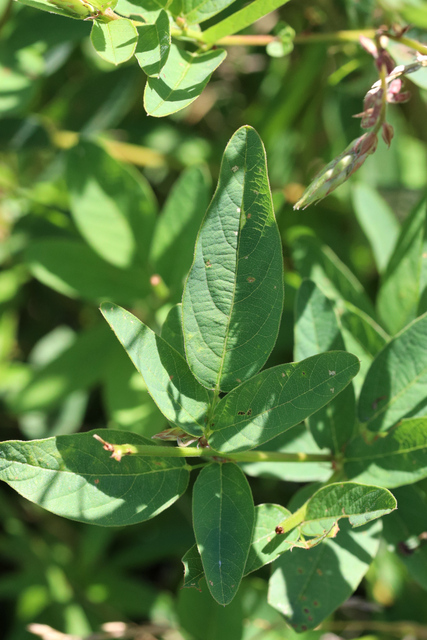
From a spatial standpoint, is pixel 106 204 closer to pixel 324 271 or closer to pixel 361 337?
pixel 324 271

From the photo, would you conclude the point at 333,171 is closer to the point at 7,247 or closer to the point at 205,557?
the point at 205,557

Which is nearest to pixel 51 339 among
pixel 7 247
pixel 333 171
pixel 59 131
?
pixel 7 247

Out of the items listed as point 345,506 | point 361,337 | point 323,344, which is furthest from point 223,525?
point 361,337

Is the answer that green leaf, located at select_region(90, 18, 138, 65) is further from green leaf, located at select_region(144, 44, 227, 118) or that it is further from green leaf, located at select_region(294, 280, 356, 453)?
green leaf, located at select_region(294, 280, 356, 453)

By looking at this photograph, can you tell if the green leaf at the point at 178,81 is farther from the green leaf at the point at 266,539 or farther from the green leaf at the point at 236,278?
the green leaf at the point at 266,539

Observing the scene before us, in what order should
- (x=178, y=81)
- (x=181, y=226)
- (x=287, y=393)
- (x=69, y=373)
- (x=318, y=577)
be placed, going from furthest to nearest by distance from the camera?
(x=69, y=373)
(x=181, y=226)
(x=318, y=577)
(x=178, y=81)
(x=287, y=393)

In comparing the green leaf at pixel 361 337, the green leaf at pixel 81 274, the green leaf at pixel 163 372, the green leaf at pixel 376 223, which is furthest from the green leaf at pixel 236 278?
the green leaf at pixel 376 223
